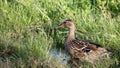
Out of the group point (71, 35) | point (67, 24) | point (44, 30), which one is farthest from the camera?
point (44, 30)

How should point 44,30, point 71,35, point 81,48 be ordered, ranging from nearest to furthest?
point 81,48
point 71,35
point 44,30

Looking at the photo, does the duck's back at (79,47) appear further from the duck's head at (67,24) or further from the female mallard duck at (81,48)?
the duck's head at (67,24)

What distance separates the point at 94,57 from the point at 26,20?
221 centimetres

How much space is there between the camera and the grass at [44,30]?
9.08 metres

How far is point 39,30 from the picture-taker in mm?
10867

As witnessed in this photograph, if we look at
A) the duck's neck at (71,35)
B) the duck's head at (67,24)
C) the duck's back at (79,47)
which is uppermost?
the duck's head at (67,24)

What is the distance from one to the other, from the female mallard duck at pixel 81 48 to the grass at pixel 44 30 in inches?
10.5

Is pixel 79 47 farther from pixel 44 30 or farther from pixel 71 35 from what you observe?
pixel 44 30

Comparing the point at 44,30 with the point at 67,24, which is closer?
the point at 67,24

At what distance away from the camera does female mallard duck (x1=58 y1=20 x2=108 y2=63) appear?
373 inches

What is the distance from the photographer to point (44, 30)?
1096 centimetres

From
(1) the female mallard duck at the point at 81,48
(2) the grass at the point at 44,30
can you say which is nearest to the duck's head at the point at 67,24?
(1) the female mallard duck at the point at 81,48

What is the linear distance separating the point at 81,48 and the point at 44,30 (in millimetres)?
1306

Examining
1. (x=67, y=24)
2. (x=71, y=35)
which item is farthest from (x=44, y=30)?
(x=71, y=35)
